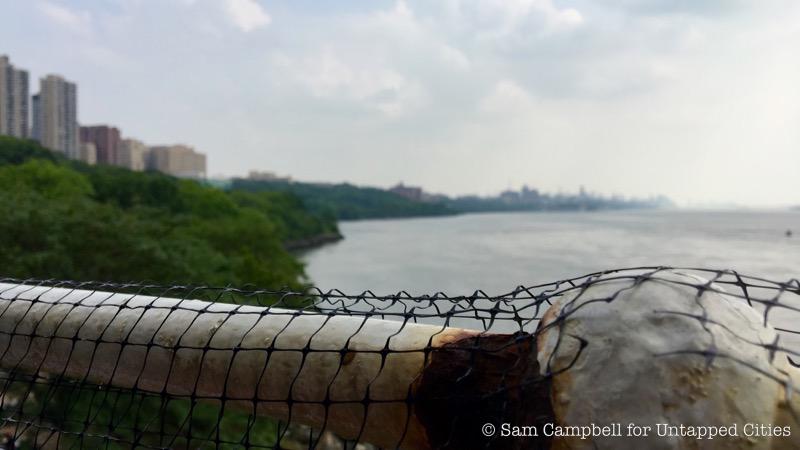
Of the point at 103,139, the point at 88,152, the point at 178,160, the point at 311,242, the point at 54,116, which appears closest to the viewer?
the point at 311,242

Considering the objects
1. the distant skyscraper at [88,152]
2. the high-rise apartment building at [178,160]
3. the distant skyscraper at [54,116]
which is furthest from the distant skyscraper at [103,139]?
the high-rise apartment building at [178,160]

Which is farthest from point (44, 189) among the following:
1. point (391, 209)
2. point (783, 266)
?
point (391, 209)

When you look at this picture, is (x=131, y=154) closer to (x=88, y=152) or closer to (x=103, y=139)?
(x=103, y=139)

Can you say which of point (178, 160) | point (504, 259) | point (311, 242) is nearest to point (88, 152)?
point (178, 160)

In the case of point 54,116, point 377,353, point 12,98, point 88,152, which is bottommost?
point 377,353

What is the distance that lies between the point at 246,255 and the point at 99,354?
1532cm

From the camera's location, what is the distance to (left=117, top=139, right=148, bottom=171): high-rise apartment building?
5441 cm

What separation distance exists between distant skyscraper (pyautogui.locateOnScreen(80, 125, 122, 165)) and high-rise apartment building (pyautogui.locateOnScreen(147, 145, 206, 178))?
12.4m

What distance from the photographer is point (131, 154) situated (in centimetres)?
5591

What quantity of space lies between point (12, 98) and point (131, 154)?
15861 millimetres

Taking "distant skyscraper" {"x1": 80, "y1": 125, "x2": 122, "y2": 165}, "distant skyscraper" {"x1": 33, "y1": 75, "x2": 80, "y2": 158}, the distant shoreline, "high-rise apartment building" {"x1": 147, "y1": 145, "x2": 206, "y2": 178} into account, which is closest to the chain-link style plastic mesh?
the distant shoreline

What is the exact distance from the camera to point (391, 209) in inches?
2677

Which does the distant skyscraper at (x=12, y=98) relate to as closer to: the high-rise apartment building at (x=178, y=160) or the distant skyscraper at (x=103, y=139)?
the distant skyscraper at (x=103, y=139)

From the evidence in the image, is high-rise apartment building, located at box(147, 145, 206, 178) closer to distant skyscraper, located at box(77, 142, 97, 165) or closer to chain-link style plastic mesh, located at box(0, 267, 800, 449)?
distant skyscraper, located at box(77, 142, 97, 165)
